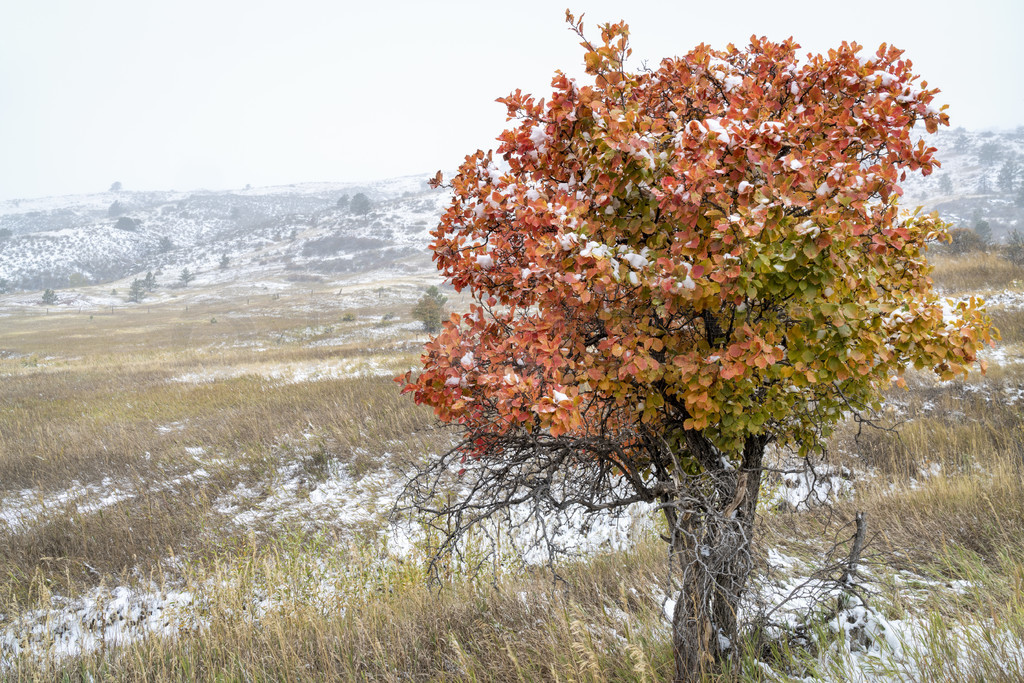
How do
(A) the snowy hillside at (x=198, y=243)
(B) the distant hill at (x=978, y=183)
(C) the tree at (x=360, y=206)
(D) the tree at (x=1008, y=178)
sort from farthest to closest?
(C) the tree at (x=360, y=206) < (A) the snowy hillside at (x=198, y=243) < (D) the tree at (x=1008, y=178) < (B) the distant hill at (x=978, y=183)

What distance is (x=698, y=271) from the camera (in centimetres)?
191

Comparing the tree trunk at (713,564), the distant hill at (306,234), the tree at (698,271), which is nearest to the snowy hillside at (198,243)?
the distant hill at (306,234)

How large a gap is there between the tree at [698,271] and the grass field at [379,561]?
793 mm

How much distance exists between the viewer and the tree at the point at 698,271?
1.94 m

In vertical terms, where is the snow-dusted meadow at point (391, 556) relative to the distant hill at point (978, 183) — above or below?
below

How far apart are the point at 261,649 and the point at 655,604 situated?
2.94 meters

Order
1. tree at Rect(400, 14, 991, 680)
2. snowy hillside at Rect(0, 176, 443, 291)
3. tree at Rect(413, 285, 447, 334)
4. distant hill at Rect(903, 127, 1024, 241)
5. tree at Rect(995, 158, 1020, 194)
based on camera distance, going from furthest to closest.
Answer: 1. snowy hillside at Rect(0, 176, 443, 291)
2. tree at Rect(995, 158, 1020, 194)
3. distant hill at Rect(903, 127, 1024, 241)
4. tree at Rect(413, 285, 447, 334)
5. tree at Rect(400, 14, 991, 680)

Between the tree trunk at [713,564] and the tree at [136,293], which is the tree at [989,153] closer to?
the tree trunk at [713,564]

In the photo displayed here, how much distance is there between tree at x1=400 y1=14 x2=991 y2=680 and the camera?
194 centimetres

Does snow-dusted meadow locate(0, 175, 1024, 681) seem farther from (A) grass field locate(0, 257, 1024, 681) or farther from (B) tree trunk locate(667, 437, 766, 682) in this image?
(B) tree trunk locate(667, 437, 766, 682)

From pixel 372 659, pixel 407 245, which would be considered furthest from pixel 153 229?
pixel 372 659

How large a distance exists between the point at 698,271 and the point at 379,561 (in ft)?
16.4

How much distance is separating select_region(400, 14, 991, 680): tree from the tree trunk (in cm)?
2

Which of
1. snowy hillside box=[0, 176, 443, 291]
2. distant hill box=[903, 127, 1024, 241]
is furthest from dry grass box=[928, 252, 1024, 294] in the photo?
snowy hillside box=[0, 176, 443, 291]
